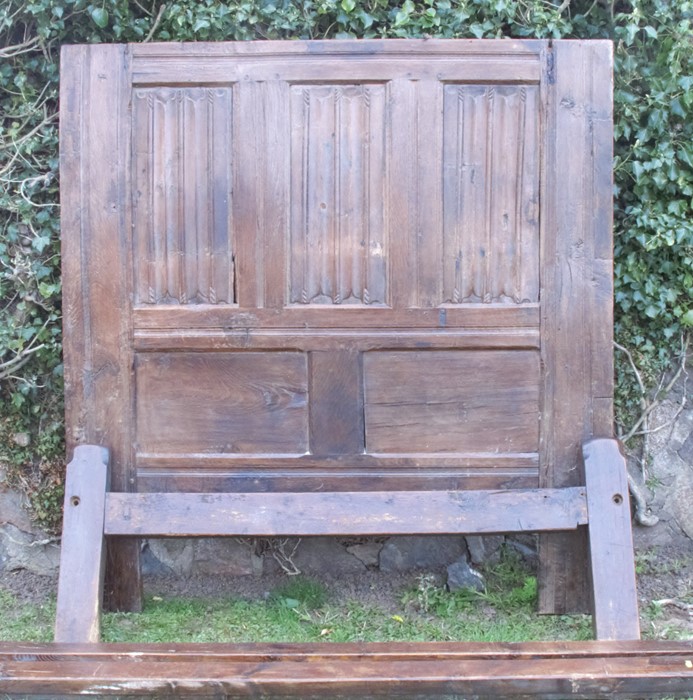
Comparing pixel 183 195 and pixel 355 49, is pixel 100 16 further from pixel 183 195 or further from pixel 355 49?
pixel 355 49

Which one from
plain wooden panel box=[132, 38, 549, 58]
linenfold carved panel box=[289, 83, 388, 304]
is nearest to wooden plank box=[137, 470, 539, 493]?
linenfold carved panel box=[289, 83, 388, 304]

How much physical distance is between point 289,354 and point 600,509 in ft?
4.59

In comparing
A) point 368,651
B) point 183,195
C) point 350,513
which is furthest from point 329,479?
point 183,195

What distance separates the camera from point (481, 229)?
3041 millimetres

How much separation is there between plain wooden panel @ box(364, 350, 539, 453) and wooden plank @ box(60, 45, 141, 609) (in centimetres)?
106

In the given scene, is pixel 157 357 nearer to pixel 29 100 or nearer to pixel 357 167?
pixel 357 167

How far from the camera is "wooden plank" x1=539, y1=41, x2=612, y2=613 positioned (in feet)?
9.87

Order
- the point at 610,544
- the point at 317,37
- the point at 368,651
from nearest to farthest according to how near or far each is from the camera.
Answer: the point at 368,651 < the point at 610,544 < the point at 317,37

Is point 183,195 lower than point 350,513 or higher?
higher

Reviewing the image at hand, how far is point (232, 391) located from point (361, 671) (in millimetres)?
1276

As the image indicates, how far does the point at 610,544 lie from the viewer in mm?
2857

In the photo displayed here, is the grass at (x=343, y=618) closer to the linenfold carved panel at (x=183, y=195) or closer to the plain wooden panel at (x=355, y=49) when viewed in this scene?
the linenfold carved panel at (x=183, y=195)

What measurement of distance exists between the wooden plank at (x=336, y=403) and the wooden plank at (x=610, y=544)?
0.95m

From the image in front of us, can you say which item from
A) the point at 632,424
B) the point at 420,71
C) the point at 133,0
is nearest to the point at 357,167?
the point at 420,71
